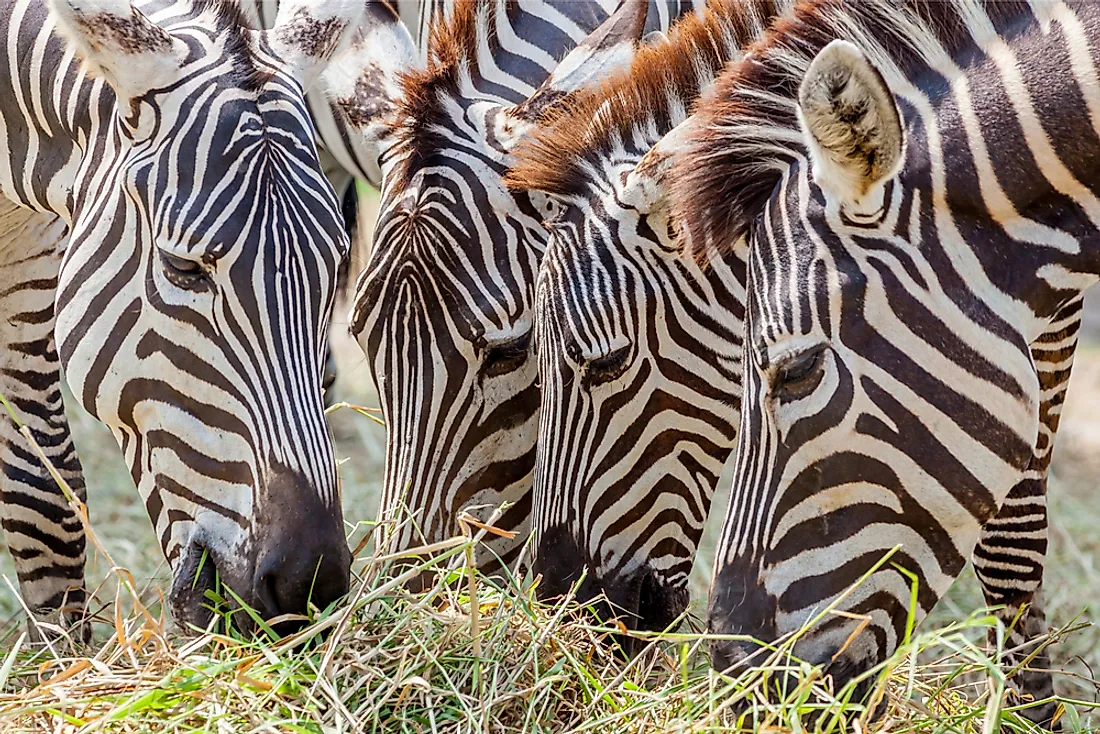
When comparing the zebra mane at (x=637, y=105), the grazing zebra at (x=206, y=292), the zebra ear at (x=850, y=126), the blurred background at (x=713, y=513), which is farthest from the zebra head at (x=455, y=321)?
the zebra ear at (x=850, y=126)

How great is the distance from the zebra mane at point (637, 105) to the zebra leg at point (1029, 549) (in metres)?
1.48

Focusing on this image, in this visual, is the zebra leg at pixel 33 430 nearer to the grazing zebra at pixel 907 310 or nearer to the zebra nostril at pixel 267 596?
the zebra nostril at pixel 267 596

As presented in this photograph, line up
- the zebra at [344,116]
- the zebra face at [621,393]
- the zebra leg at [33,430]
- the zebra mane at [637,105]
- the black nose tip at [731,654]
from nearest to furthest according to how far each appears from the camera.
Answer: the black nose tip at [731,654]
the zebra face at [621,393]
the zebra mane at [637,105]
the zebra at [344,116]
the zebra leg at [33,430]

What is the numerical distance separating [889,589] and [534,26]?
2834mm

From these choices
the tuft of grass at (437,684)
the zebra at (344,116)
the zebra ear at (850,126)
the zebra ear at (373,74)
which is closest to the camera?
the zebra ear at (850,126)

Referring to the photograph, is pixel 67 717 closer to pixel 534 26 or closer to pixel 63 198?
pixel 63 198

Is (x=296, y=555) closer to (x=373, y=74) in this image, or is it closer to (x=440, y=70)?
(x=440, y=70)

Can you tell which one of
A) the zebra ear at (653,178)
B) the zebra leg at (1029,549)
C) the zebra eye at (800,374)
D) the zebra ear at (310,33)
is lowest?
the zebra leg at (1029,549)

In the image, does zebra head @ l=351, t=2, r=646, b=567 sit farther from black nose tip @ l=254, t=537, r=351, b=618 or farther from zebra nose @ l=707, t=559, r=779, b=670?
zebra nose @ l=707, t=559, r=779, b=670

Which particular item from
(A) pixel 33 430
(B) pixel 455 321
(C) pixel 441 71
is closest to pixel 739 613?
(B) pixel 455 321

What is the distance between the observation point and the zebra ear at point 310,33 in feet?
11.6

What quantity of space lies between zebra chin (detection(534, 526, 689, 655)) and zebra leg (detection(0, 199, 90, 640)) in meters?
2.19

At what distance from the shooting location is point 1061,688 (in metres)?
4.94

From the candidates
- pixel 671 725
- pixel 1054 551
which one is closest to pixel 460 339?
pixel 671 725
